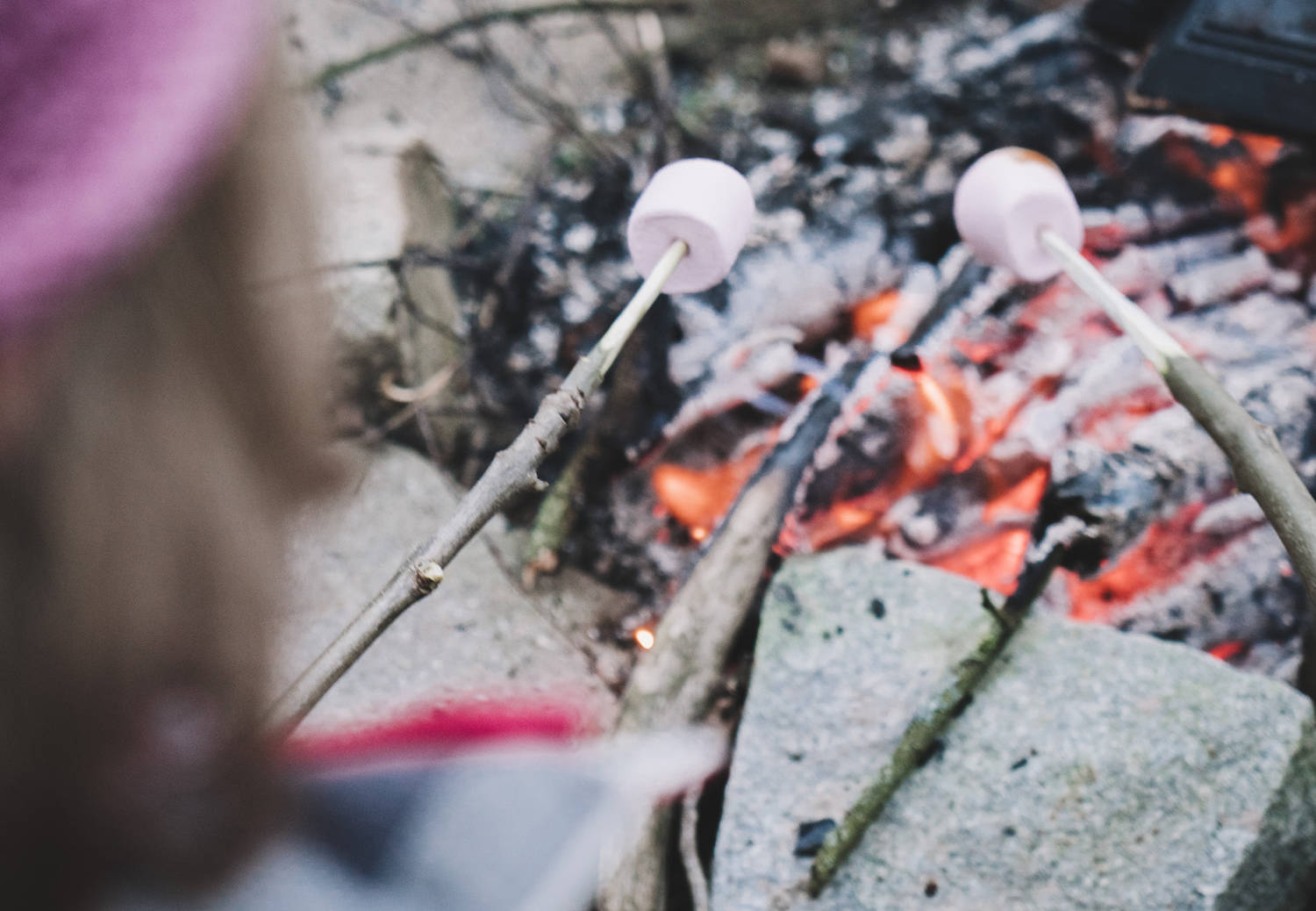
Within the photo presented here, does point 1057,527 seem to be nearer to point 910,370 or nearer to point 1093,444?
point 1093,444

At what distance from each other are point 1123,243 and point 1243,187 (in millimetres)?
359

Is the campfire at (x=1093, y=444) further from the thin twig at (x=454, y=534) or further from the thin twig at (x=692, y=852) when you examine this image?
the thin twig at (x=454, y=534)

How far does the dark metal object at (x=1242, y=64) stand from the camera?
2.14m

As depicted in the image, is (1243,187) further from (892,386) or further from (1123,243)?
(892,386)

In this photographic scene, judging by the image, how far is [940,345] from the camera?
6.97 feet

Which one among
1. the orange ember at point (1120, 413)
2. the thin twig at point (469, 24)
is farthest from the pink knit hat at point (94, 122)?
the thin twig at point (469, 24)

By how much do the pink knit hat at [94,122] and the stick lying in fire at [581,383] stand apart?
0.56 meters

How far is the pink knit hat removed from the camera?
0.59 meters

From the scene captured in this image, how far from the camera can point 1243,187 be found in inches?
93.5

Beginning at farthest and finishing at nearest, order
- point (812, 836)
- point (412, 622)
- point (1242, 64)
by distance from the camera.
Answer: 1. point (1242, 64)
2. point (412, 622)
3. point (812, 836)

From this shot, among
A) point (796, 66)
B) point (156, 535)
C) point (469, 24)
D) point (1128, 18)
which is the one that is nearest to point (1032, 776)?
point (156, 535)

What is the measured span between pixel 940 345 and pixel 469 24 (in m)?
1.89

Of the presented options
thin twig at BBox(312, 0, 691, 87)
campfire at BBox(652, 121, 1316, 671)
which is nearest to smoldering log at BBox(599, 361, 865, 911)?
campfire at BBox(652, 121, 1316, 671)

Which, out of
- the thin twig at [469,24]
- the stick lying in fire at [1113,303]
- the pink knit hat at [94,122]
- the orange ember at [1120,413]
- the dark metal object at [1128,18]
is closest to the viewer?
the pink knit hat at [94,122]
